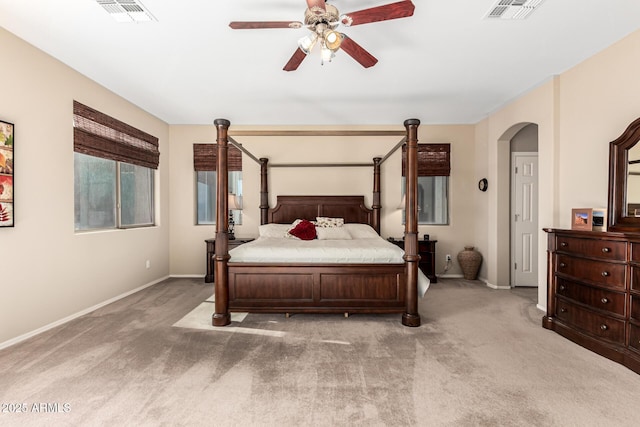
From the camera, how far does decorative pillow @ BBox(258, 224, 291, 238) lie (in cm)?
474

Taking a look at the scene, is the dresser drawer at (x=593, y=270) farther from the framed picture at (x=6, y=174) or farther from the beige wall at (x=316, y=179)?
the framed picture at (x=6, y=174)

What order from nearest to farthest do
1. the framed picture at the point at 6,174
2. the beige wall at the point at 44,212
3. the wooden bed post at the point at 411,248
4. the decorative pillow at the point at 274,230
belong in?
the framed picture at the point at 6,174, the beige wall at the point at 44,212, the wooden bed post at the point at 411,248, the decorative pillow at the point at 274,230

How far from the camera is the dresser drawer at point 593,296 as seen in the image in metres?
2.50

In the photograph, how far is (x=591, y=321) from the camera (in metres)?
2.70

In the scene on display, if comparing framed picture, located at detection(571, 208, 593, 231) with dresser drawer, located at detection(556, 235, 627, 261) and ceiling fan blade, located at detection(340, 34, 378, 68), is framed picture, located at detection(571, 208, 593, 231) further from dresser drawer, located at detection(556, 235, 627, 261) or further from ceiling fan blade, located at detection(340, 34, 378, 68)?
ceiling fan blade, located at detection(340, 34, 378, 68)

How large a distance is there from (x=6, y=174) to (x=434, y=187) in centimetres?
570

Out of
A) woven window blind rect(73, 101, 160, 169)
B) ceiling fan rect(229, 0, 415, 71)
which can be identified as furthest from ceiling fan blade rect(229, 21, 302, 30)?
woven window blind rect(73, 101, 160, 169)

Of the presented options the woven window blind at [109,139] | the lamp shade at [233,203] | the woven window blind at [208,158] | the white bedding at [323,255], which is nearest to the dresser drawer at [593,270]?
the white bedding at [323,255]

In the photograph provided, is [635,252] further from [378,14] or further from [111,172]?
[111,172]

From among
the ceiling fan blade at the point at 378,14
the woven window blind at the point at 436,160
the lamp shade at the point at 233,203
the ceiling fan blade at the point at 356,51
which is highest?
the ceiling fan blade at the point at 378,14

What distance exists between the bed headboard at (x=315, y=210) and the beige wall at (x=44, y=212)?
2.48m

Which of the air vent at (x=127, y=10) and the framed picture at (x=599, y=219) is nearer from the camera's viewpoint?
the air vent at (x=127, y=10)

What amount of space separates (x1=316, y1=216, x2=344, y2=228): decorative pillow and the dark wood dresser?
277cm

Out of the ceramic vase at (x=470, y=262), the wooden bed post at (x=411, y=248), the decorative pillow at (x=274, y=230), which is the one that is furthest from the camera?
the ceramic vase at (x=470, y=262)
